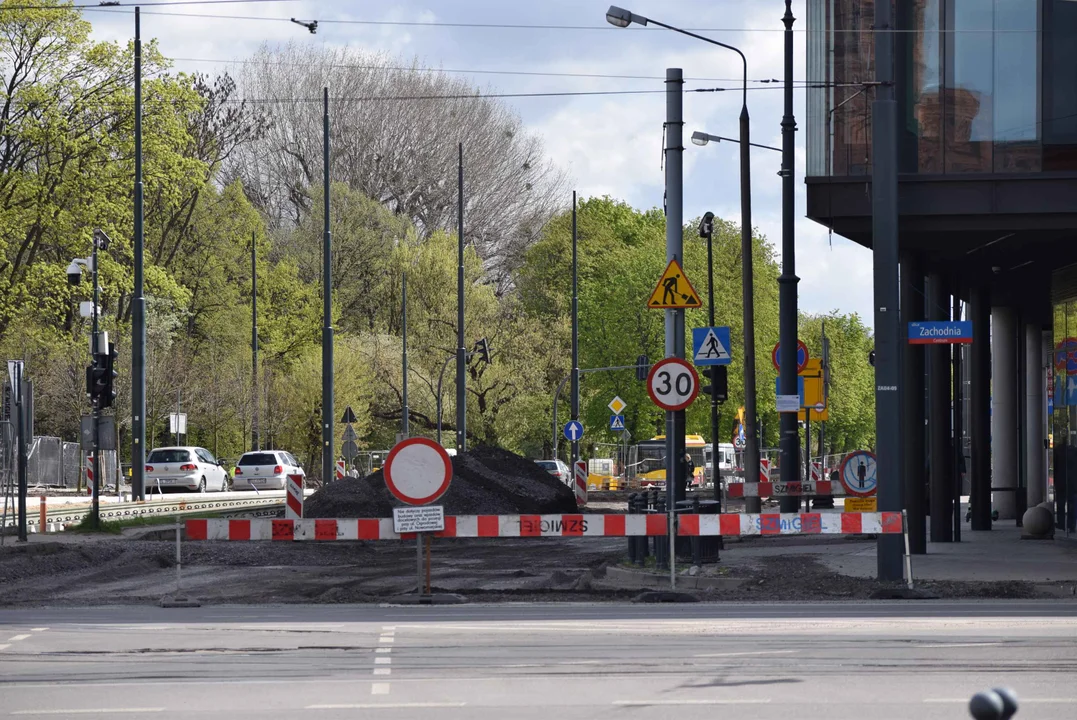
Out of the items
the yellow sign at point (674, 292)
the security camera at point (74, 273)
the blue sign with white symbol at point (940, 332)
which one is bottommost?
the blue sign with white symbol at point (940, 332)

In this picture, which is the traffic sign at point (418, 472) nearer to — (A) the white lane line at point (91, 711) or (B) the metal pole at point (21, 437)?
(A) the white lane line at point (91, 711)

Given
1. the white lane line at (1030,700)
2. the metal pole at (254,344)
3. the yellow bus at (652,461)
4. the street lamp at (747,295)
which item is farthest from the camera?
the yellow bus at (652,461)

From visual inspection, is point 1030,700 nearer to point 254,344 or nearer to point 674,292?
point 674,292

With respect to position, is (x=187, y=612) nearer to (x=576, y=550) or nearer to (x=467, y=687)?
(x=467, y=687)

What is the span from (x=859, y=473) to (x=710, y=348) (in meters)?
3.30

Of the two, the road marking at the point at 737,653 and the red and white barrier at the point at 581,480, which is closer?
the road marking at the point at 737,653

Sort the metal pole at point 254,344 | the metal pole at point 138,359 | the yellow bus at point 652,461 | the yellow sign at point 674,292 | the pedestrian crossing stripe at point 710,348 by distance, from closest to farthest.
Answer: the yellow sign at point 674,292 → the pedestrian crossing stripe at point 710,348 → the metal pole at point 138,359 → the metal pole at point 254,344 → the yellow bus at point 652,461

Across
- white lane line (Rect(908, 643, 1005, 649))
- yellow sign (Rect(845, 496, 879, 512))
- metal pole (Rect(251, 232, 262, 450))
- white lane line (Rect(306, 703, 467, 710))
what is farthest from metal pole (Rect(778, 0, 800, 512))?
metal pole (Rect(251, 232, 262, 450))

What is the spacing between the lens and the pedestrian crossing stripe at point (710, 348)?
27.5m

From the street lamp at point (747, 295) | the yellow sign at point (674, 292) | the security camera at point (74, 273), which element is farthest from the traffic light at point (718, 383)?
the security camera at point (74, 273)

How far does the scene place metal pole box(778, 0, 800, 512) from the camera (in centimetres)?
2836

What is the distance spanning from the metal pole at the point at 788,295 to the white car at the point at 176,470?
29.1 m

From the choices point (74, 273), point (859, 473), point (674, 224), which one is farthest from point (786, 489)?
point (74, 273)

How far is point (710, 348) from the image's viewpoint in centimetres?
2764
